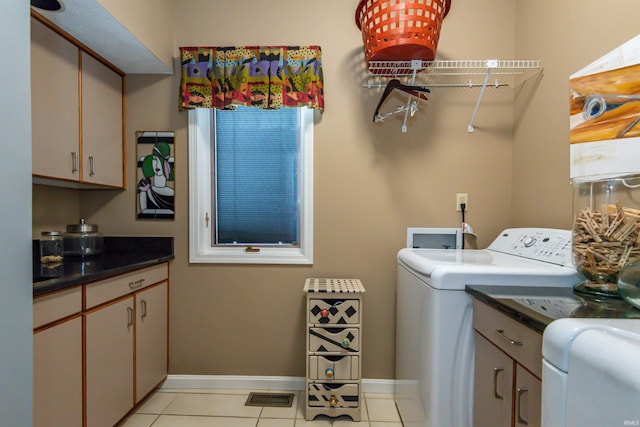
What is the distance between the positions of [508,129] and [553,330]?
5.66ft

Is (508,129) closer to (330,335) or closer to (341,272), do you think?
(341,272)

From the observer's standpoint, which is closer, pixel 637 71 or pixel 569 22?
pixel 637 71

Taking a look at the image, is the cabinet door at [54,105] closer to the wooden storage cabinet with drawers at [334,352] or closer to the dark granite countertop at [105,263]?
the dark granite countertop at [105,263]

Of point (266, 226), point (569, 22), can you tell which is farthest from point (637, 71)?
point (266, 226)

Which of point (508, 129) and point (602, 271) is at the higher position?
point (508, 129)

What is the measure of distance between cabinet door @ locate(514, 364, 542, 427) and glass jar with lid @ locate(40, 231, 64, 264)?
6.64ft

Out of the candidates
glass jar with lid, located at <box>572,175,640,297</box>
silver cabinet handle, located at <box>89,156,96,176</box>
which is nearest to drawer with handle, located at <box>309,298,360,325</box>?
glass jar with lid, located at <box>572,175,640,297</box>

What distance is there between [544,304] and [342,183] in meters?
1.32

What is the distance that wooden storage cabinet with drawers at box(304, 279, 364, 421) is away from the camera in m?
1.77

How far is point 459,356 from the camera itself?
4.03ft

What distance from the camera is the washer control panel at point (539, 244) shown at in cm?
135

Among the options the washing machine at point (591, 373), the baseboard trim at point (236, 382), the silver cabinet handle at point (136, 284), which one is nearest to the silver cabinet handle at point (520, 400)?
the washing machine at point (591, 373)

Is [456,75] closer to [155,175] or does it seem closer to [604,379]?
[604,379]

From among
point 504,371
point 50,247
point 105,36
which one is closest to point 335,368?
point 504,371
